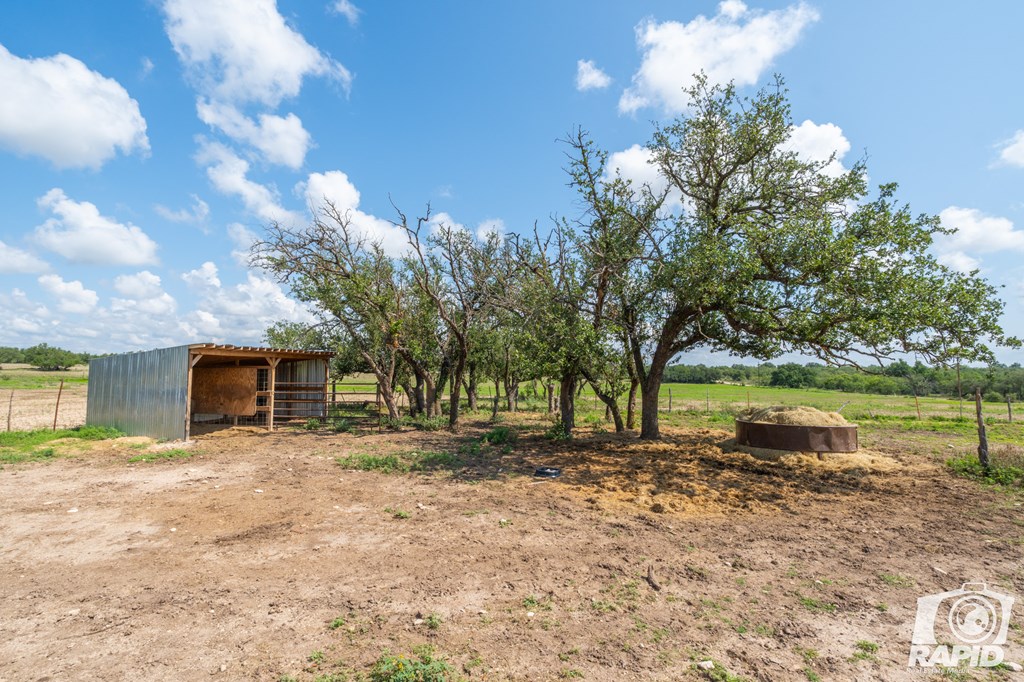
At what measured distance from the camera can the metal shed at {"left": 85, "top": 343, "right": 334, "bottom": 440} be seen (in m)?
15.1

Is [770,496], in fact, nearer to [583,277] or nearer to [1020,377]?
[583,277]

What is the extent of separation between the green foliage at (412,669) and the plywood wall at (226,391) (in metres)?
17.1

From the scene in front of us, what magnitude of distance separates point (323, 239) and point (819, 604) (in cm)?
1631

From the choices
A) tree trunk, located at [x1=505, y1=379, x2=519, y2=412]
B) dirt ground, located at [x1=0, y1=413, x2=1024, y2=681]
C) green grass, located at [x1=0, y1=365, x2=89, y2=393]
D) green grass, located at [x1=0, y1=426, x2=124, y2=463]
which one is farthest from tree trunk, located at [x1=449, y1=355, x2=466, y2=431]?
green grass, located at [x1=0, y1=365, x2=89, y2=393]

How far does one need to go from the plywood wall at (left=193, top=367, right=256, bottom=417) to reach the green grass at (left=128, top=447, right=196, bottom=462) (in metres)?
4.97

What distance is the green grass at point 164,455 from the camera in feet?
40.2

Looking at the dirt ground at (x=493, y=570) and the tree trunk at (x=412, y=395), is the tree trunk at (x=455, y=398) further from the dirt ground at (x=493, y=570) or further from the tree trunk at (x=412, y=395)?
the dirt ground at (x=493, y=570)

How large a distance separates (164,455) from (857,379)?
68.7 metres

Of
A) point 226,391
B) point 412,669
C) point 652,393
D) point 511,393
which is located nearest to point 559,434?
point 652,393

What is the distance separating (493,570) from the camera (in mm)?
5285

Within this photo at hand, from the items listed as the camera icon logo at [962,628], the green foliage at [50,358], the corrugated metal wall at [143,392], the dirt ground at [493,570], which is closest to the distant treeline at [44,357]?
the green foliage at [50,358]

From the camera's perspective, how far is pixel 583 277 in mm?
14031

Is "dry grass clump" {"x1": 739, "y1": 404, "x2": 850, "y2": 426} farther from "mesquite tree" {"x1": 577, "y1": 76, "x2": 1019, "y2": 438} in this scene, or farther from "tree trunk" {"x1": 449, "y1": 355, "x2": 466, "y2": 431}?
"tree trunk" {"x1": 449, "y1": 355, "x2": 466, "y2": 431}

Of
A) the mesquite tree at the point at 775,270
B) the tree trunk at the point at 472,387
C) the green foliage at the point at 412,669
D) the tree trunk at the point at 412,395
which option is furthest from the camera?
the tree trunk at the point at 472,387
